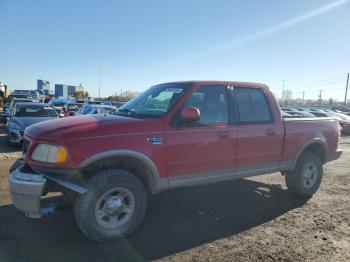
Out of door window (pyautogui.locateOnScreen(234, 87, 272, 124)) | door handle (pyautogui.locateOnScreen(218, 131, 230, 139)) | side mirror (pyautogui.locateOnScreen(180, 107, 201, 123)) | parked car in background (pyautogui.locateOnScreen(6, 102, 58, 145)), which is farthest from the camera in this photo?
parked car in background (pyautogui.locateOnScreen(6, 102, 58, 145))

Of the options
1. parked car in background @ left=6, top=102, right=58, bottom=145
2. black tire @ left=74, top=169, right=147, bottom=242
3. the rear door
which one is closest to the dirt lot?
black tire @ left=74, top=169, right=147, bottom=242

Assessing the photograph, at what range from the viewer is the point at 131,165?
4.67m

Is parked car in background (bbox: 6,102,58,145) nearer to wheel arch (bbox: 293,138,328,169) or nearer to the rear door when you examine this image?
the rear door

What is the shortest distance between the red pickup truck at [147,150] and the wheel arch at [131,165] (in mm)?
12

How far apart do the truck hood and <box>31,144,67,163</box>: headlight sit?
98mm

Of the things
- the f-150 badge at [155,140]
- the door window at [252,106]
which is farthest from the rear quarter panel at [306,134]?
the f-150 badge at [155,140]

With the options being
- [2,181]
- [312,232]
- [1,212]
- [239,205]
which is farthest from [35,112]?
[312,232]

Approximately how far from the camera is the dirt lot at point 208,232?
4123 mm

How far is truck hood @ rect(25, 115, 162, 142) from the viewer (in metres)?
4.17

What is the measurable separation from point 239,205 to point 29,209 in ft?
11.4

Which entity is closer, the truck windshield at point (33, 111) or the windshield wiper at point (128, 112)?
the windshield wiper at point (128, 112)

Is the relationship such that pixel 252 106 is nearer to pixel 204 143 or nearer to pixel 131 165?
pixel 204 143

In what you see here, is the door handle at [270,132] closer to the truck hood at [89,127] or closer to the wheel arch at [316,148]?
the wheel arch at [316,148]

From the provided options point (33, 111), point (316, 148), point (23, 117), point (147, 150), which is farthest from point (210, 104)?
point (33, 111)
